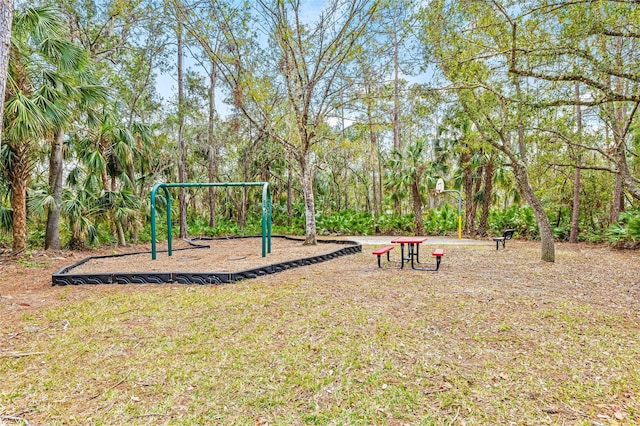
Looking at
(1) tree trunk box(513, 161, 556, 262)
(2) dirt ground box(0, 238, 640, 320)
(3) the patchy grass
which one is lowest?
(3) the patchy grass

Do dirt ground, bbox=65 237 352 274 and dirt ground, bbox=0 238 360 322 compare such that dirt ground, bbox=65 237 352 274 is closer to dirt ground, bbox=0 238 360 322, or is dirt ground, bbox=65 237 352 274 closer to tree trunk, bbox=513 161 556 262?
dirt ground, bbox=0 238 360 322

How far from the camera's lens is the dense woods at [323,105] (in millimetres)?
5484

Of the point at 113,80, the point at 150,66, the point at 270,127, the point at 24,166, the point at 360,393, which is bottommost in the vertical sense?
the point at 360,393

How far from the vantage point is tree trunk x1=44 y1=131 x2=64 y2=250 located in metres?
9.13

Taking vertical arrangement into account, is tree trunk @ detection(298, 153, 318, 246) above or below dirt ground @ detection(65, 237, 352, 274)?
above

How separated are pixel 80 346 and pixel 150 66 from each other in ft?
44.3

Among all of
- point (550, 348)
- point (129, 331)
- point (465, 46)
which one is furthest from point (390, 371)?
point (465, 46)

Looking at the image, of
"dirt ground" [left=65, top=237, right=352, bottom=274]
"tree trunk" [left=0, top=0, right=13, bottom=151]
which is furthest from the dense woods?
"dirt ground" [left=65, top=237, right=352, bottom=274]

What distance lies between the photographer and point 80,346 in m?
3.27

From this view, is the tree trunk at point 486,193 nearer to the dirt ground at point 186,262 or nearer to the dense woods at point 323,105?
the dense woods at point 323,105

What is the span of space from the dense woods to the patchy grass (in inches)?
108

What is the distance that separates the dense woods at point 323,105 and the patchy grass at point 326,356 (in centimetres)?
275

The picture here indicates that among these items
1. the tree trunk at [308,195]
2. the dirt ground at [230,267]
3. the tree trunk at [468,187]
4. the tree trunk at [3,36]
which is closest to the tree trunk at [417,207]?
the tree trunk at [468,187]

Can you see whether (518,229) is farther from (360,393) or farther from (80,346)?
(80,346)
